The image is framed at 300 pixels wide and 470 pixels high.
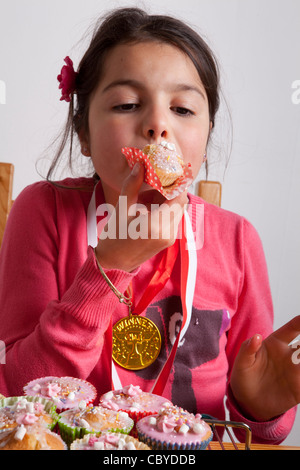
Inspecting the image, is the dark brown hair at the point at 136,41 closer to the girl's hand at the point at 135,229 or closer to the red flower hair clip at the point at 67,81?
the red flower hair clip at the point at 67,81

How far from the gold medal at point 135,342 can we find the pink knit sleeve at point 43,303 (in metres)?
0.06

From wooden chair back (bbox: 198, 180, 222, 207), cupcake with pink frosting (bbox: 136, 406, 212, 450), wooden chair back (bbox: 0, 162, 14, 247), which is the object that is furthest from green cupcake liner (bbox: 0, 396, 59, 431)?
wooden chair back (bbox: 198, 180, 222, 207)

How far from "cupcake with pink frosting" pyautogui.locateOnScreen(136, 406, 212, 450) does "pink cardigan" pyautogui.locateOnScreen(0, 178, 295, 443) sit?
200 millimetres

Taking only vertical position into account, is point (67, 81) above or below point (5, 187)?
above

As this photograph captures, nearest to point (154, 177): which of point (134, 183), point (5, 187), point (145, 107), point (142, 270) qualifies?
point (134, 183)

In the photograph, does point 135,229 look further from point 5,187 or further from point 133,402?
point 5,187

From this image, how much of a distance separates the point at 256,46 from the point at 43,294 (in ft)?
4.25

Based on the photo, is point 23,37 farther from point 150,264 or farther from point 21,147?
point 150,264

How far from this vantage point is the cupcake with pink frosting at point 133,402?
0.68 metres

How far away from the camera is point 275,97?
6.01 ft

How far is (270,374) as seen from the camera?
837mm

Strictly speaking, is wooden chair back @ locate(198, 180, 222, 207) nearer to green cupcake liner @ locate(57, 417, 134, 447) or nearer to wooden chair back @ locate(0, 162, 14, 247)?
wooden chair back @ locate(0, 162, 14, 247)

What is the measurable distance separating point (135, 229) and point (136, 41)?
364 millimetres
